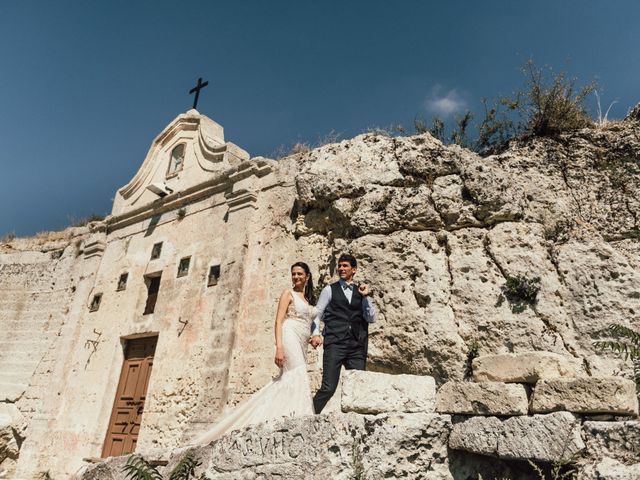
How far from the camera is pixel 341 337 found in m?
4.84

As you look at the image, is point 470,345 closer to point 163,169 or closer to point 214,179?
point 214,179

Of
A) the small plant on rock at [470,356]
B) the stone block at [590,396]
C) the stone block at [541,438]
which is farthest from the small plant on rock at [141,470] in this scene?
the small plant on rock at [470,356]

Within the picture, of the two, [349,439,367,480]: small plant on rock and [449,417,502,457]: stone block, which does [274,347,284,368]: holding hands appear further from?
[449,417,502,457]: stone block

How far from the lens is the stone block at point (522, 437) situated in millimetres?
3273

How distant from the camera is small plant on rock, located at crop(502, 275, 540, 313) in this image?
19.3 feet

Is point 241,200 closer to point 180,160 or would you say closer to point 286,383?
point 180,160

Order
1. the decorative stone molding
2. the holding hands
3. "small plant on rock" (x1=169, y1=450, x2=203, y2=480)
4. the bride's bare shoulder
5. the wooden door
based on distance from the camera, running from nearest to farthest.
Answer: "small plant on rock" (x1=169, y1=450, x2=203, y2=480), the holding hands, the bride's bare shoulder, the wooden door, the decorative stone molding

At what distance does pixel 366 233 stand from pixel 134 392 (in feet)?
15.7

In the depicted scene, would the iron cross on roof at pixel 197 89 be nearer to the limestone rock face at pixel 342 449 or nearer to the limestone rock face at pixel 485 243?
the limestone rock face at pixel 485 243

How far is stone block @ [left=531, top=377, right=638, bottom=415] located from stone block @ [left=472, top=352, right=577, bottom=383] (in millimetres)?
229

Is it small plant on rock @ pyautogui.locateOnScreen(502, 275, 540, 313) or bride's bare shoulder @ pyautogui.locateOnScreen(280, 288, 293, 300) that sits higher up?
small plant on rock @ pyautogui.locateOnScreen(502, 275, 540, 313)

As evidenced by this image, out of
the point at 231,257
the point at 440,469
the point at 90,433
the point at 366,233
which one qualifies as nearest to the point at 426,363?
the point at 366,233

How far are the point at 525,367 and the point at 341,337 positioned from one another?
1.65 metres

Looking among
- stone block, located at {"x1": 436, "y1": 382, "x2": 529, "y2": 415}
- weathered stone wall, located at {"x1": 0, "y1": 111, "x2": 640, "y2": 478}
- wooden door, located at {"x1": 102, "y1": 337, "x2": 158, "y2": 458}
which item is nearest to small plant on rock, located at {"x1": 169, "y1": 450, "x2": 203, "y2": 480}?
weathered stone wall, located at {"x1": 0, "y1": 111, "x2": 640, "y2": 478}
